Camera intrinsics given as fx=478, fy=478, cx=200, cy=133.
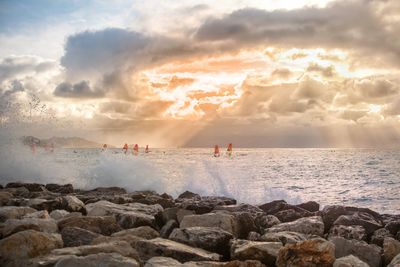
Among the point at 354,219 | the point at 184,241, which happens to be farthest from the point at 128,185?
the point at 184,241

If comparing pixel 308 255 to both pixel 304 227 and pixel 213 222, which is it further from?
pixel 304 227

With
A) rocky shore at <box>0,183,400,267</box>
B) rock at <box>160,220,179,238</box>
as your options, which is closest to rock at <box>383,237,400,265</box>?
rocky shore at <box>0,183,400,267</box>

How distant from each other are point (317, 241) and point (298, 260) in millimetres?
401

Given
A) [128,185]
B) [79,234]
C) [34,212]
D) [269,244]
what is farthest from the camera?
[128,185]

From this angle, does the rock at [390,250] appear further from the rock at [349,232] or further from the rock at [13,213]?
the rock at [13,213]

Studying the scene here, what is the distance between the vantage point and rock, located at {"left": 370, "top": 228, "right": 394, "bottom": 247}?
8883 mm

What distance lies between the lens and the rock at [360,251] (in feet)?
23.9

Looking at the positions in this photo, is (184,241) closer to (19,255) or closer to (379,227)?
(19,255)

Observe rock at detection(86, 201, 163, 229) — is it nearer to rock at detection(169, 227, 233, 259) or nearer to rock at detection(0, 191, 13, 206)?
rock at detection(169, 227, 233, 259)

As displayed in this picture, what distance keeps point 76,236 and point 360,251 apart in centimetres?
439

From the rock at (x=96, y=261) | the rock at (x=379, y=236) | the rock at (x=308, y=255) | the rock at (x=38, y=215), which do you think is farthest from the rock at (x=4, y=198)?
the rock at (x=379, y=236)

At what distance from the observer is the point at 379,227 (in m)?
9.66

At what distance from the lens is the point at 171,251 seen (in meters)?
6.58

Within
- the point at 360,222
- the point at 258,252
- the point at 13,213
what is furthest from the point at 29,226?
the point at 360,222
